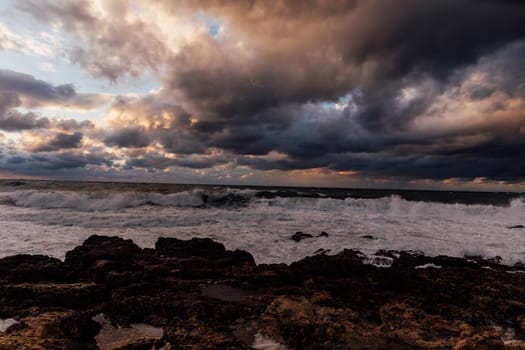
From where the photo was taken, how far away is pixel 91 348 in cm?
376

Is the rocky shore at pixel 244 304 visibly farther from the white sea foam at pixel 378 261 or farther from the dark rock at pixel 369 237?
the dark rock at pixel 369 237

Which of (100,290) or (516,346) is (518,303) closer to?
(516,346)

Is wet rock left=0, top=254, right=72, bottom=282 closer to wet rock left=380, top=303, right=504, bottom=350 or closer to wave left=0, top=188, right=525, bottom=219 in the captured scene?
wet rock left=380, top=303, right=504, bottom=350

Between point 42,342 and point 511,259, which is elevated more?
point 42,342

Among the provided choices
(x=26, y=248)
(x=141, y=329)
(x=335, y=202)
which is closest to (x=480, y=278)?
(x=141, y=329)

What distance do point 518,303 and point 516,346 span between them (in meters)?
2.70

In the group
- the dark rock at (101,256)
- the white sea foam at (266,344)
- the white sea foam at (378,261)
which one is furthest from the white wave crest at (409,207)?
the white sea foam at (266,344)

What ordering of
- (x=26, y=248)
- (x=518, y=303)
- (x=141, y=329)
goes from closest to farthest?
(x=141, y=329) → (x=518, y=303) → (x=26, y=248)

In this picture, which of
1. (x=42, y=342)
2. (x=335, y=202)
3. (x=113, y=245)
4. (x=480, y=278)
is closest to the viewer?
(x=42, y=342)

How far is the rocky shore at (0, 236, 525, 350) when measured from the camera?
13.4 feet

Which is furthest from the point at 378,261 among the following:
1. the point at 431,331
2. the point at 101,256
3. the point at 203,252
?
the point at 101,256

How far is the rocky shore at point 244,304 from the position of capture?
4.09 meters

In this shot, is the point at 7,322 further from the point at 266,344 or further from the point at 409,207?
the point at 409,207

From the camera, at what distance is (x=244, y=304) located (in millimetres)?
5340
